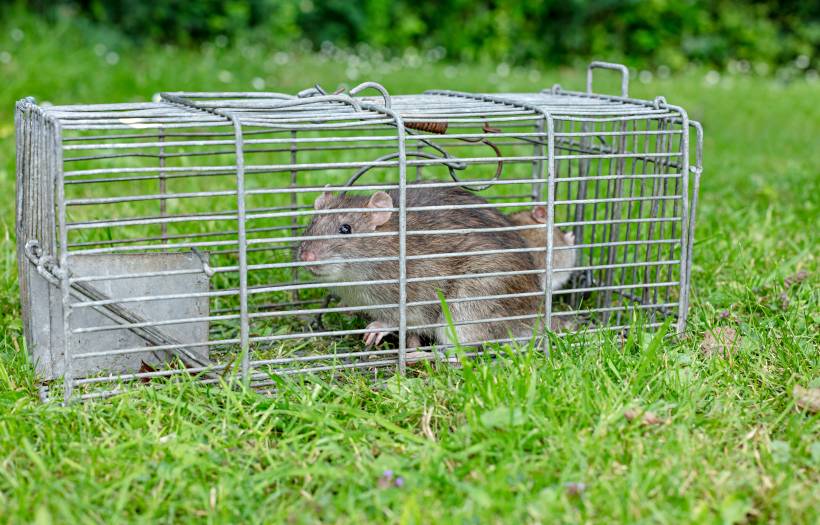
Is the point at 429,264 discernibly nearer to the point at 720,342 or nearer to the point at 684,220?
the point at 684,220

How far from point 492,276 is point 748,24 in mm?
12689

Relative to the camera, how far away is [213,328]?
4.05m

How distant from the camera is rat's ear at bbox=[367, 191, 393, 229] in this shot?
3773 millimetres

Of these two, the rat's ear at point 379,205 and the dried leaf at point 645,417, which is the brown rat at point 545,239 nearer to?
the rat's ear at point 379,205

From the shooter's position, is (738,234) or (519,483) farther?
(738,234)

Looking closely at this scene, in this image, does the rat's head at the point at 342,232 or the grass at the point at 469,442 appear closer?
the grass at the point at 469,442

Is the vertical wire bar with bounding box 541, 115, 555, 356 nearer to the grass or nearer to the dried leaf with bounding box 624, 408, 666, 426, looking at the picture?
the grass

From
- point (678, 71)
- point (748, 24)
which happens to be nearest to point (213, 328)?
point (678, 71)

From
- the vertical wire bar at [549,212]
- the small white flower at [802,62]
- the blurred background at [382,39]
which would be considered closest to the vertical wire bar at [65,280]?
the vertical wire bar at [549,212]

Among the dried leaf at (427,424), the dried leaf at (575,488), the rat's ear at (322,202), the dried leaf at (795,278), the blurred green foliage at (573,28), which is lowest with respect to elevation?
the dried leaf at (575,488)

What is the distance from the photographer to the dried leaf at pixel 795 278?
4.29m

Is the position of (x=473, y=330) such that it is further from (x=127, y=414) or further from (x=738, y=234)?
(x=738, y=234)

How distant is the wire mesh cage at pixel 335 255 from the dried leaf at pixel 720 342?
0.61 ft

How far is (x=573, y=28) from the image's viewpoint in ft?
47.1
